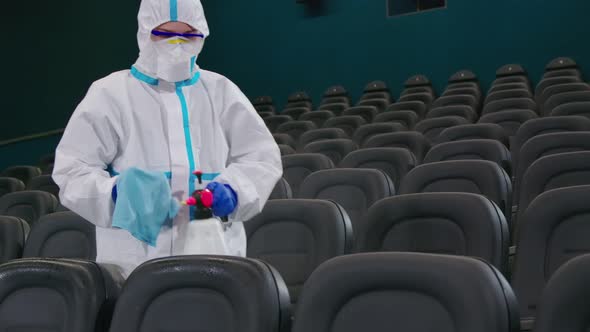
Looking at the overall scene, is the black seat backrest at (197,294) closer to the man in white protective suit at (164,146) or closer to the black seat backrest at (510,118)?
the man in white protective suit at (164,146)

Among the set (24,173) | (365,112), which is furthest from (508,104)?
(24,173)

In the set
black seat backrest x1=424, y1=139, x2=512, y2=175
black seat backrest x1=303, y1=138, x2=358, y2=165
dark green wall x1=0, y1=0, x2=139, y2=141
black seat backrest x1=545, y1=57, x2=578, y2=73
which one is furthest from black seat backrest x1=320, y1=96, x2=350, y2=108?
black seat backrest x1=424, y1=139, x2=512, y2=175

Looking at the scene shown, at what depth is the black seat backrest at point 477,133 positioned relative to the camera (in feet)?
13.1

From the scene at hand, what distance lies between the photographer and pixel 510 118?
184 inches

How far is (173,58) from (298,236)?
733 mm

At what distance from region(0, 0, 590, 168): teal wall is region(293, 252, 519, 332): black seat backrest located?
21.1 feet

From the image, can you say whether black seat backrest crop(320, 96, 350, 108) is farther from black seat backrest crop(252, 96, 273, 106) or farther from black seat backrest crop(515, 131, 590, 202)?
black seat backrest crop(515, 131, 590, 202)

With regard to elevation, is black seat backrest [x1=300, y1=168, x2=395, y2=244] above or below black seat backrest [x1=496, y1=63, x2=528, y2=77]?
above

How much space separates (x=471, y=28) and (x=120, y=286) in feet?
21.9

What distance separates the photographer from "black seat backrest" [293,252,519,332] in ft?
4.49

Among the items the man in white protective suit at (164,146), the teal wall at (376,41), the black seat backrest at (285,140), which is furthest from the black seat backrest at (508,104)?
the man in white protective suit at (164,146)

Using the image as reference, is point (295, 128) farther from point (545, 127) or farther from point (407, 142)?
point (545, 127)

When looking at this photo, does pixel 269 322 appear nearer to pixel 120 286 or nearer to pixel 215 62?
pixel 120 286

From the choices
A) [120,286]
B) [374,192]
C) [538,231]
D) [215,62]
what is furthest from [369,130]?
[215,62]
